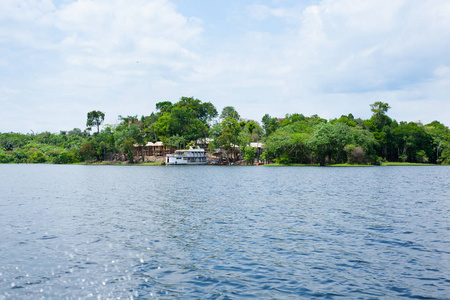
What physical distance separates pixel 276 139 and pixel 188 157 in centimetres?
3760

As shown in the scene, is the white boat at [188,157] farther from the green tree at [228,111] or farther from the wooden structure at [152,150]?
the green tree at [228,111]

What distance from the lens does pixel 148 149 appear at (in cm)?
15225

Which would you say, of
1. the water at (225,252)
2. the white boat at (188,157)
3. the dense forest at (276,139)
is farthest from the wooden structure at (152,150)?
the water at (225,252)

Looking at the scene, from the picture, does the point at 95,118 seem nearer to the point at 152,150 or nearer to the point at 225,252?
the point at 152,150

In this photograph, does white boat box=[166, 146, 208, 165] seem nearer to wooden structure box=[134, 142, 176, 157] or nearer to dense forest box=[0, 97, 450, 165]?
dense forest box=[0, 97, 450, 165]

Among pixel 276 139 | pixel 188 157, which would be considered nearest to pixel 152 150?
pixel 188 157

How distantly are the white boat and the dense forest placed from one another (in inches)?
213

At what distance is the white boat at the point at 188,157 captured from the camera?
13388 centimetres

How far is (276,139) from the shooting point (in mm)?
116188

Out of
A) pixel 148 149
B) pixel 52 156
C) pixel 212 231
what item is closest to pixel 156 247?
pixel 212 231

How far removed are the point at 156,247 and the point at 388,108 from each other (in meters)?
130

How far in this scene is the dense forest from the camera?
111438mm

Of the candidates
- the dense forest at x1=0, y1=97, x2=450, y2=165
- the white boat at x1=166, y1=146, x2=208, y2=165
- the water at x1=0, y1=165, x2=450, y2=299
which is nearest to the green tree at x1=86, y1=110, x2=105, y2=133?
the dense forest at x1=0, y1=97, x2=450, y2=165

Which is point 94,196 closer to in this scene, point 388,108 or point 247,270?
point 247,270
